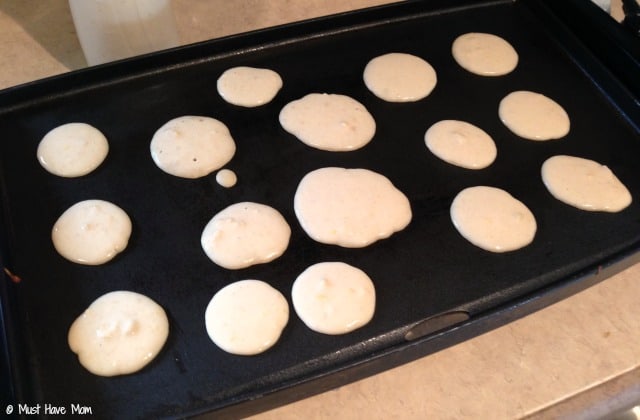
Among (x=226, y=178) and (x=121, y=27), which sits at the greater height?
(x=121, y=27)

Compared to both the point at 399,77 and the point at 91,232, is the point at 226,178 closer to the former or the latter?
the point at 91,232

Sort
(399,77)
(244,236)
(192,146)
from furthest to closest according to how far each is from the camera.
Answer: (399,77) → (192,146) → (244,236)

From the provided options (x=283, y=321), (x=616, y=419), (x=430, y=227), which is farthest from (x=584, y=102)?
(x=283, y=321)

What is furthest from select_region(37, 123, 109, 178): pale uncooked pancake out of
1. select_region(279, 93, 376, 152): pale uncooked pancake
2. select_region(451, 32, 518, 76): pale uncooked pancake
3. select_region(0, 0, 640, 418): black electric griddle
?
select_region(451, 32, 518, 76): pale uncooked pancake

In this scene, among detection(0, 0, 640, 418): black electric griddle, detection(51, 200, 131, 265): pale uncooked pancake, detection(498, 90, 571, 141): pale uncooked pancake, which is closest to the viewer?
detection(0, 0, 640, 418): black electric griddle

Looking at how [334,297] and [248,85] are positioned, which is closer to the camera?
[334,297]

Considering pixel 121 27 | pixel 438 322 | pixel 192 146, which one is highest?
pixel 121 27

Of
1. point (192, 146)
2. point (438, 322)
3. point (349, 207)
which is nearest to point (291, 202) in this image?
point (349, 207)

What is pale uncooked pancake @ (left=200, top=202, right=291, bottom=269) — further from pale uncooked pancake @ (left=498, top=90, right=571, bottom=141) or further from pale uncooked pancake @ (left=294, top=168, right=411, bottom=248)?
pale uncooked pancake @ (left=498, top=90, right=571, bottom=141)
